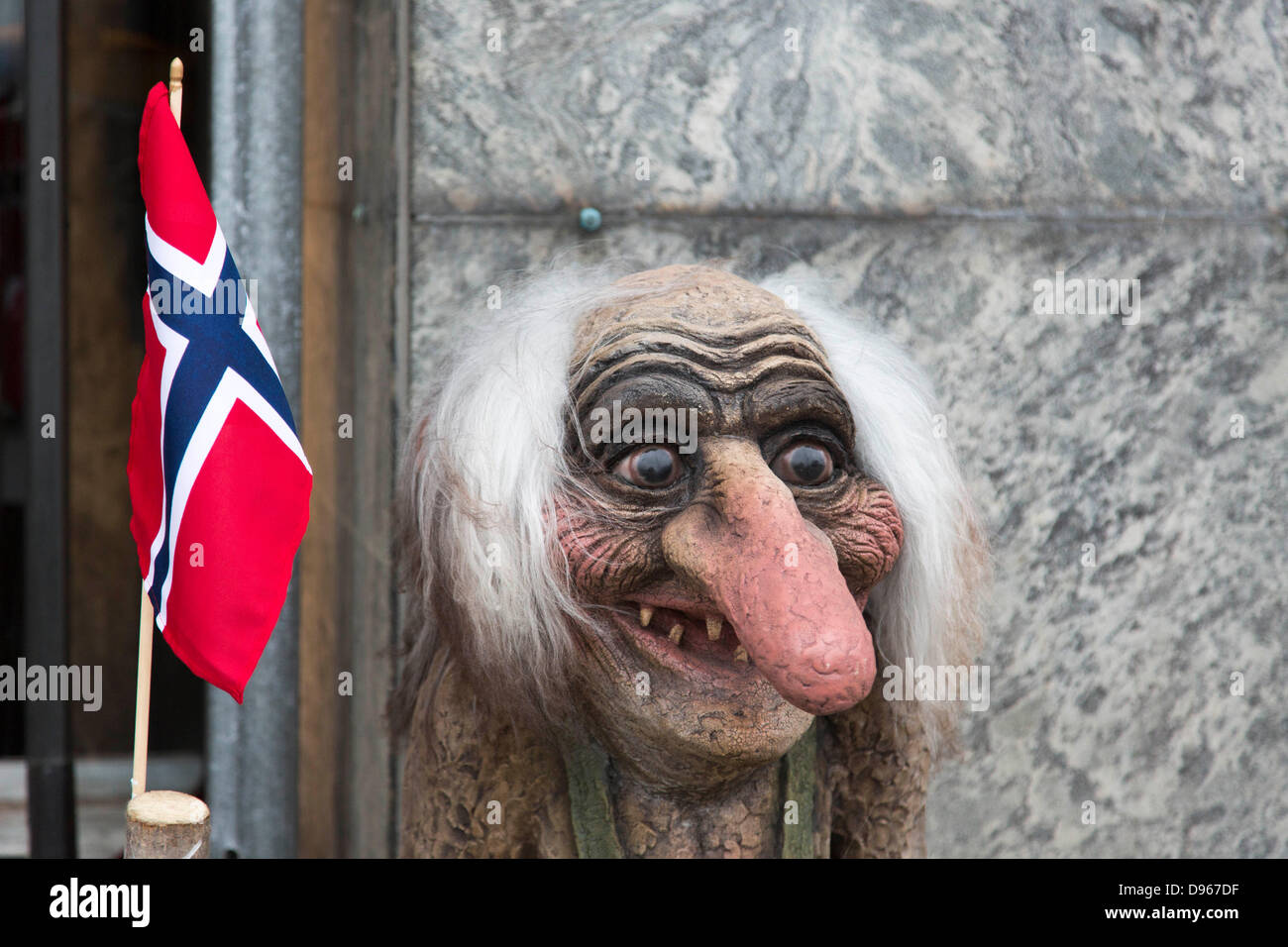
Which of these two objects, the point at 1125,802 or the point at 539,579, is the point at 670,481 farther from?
the point at 1125,802

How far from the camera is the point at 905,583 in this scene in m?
2.03

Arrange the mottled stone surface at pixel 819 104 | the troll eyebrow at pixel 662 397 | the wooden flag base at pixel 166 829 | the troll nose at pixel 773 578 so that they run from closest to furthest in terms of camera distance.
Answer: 1. the troll nose at pixel 773 578
2. the wooden flag base at pixel 166 829
3. the troll eyebrow at pixel 662 397
4. the mottled stone surface at pixel 819 104

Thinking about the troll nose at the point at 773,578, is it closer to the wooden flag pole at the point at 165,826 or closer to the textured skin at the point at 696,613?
the textured skin at the point at 696,613

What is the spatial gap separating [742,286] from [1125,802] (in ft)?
6.55

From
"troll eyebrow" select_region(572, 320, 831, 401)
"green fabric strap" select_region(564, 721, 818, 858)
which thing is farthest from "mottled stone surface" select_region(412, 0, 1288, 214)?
"green fabric strap" select_region(564, 721, 818, 858)

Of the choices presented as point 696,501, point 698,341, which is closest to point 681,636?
point 696,501

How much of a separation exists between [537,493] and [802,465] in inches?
15.2

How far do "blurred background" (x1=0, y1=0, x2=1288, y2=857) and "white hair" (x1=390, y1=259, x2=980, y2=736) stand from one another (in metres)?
0.89

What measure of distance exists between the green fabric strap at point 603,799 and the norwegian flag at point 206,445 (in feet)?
1.74

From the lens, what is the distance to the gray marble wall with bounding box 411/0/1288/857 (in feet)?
9.82

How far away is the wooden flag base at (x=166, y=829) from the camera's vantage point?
170 centimetres

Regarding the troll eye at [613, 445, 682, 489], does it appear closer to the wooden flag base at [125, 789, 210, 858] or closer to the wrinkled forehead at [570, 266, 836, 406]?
the wrinkled forehead at [570, 266, 836, 406]

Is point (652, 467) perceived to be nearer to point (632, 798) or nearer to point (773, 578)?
point (773, 578)

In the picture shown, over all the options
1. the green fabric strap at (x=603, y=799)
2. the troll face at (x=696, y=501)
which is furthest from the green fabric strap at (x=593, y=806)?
Answer: the troll face at (x=696, y=501)
